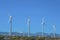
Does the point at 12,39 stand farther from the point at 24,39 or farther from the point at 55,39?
the point at 55,39

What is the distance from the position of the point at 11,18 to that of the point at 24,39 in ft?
18.3

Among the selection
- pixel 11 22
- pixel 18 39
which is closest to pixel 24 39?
pixel 18 39

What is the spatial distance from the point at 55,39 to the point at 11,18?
1117 cm

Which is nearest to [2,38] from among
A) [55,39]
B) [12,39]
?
[12,39]

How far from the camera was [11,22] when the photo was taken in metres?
52.9

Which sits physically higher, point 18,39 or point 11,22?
point 11,22

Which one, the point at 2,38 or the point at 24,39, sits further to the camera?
the point at 2,38

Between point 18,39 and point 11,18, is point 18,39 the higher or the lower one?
the lower one

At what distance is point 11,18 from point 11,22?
1.12 meters

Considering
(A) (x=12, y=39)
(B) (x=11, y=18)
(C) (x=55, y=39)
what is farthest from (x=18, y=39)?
(C) (x=55, y=39)

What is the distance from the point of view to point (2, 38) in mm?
56125

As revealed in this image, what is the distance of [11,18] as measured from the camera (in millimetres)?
52281

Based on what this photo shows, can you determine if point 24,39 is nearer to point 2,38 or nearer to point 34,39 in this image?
point 34,39

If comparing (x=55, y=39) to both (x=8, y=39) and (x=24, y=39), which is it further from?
(x=8, y=39)
